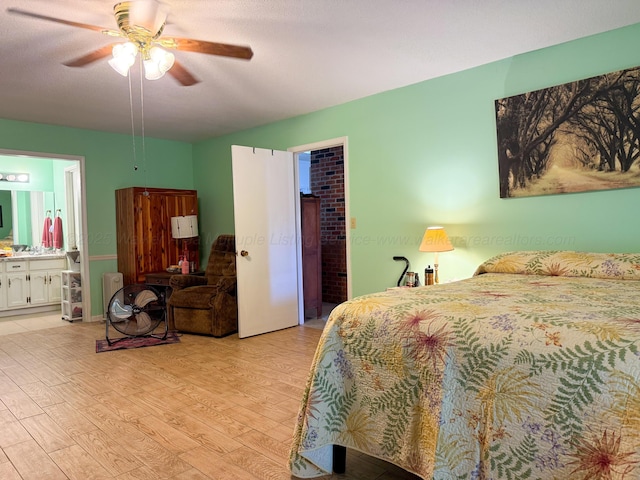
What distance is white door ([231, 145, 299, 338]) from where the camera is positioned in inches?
169

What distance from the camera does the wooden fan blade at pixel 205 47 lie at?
256 cm

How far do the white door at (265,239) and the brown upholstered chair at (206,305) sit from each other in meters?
0.22

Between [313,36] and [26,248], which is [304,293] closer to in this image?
[313,36]

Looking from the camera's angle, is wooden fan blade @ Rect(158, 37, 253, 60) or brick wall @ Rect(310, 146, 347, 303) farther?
brick wall @ Rect(310, 146, 347, 303)

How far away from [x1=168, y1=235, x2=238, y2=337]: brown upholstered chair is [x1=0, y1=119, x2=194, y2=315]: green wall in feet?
4.20

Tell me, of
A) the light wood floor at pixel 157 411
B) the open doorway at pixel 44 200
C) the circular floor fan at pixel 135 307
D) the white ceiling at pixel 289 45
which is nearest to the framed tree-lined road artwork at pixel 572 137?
the white ceiling at pixel 289 45

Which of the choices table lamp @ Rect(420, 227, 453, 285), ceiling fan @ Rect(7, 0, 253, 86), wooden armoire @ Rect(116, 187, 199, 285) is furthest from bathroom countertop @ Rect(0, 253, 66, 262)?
table lamp @ Rect(420, 227, 453, 285)

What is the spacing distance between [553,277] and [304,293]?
302 cm

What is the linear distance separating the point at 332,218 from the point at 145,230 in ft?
7.89

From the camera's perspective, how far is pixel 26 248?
6.39 meters

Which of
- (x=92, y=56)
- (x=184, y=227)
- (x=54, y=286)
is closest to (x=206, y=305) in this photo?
(x=184, y=227)

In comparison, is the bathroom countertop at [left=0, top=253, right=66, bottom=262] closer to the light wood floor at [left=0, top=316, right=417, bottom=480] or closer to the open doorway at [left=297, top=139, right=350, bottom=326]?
the light wood floor at [left=0, top=316, right=417, bottom=480]

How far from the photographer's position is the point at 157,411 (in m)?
2.56

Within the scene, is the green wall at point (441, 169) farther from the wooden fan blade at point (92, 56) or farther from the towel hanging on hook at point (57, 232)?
the wooden fan blade at point (92, 56)
